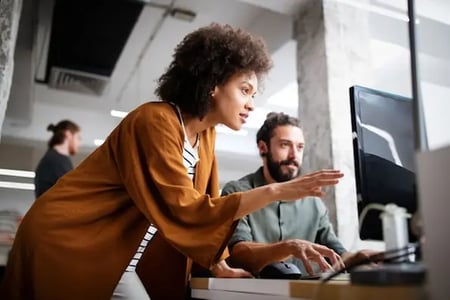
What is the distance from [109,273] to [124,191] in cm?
21

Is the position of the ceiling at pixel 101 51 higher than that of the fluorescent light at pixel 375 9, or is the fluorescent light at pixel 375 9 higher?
the ceiling at pixel 101 51

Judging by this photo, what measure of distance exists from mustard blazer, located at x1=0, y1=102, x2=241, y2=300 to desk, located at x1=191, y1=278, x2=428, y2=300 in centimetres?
10

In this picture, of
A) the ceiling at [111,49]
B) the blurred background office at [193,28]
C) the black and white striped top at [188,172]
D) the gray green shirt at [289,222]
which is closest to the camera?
the black and white striped top at [188,172]

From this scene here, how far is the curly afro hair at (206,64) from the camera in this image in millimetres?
1291

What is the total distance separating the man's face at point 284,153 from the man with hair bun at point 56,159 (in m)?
1.69

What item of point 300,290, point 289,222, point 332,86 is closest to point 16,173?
point 332,86

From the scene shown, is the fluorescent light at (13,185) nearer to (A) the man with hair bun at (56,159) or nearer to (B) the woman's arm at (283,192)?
(A) the man with hair bun at (56,159)

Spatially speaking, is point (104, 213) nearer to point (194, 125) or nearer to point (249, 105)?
point (194, 125)

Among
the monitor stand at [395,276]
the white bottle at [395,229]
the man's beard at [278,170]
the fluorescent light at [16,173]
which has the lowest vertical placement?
the monitor stand at [395,276]

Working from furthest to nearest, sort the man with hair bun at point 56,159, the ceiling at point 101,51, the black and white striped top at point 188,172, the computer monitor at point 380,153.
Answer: the man with hair bun at point 56,159 < the ceiling at point 101,51 < the black and white striped top at point 188,172 < the computer monitor at point 380,153

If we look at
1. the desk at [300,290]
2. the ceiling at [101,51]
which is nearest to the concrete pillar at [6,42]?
the ceiling at [101,51]

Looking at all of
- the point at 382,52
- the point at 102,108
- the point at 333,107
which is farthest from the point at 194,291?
the point at 102,108

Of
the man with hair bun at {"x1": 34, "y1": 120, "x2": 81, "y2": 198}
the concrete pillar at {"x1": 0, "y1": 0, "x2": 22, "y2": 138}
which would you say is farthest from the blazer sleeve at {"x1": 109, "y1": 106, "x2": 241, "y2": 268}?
the man with hair bun at {"x1": 34, "y1": 120, "x2": 81, "y2": 198}

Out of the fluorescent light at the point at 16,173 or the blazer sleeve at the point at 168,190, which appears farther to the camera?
the fluorescent light at the point at 16,173
